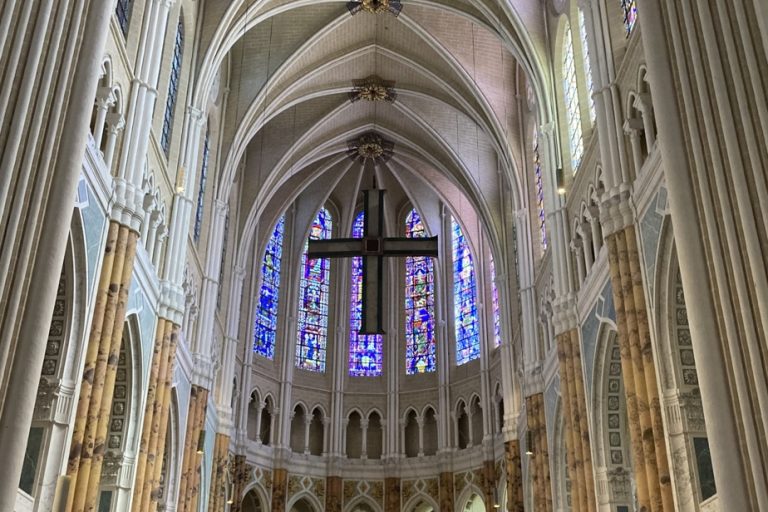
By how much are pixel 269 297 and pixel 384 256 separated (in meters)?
9.58

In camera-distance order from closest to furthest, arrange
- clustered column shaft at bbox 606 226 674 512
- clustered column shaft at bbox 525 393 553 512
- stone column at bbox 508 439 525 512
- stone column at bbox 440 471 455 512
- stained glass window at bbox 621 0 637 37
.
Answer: clustered column shaft at bbox 606 226 674 512
stained glass window at bbox 621 0 637 37
clustered column shaft at bbox 525 393 553 512
stone column at bbox 508 439 525 512
stone column at bbox 440 471 455 512

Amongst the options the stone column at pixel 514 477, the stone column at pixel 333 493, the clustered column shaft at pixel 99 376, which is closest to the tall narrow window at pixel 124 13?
the clustered column shaft at pixel 99 376

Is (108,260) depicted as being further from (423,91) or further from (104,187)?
(423,91)

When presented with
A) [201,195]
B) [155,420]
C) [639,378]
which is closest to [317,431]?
[201,195]

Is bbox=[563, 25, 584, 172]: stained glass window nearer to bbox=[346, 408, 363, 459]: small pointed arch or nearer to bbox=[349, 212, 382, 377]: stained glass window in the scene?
bbox=[349, 212, 382, 377]: stained glass window

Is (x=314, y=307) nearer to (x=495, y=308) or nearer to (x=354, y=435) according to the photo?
(x=354, y=435)

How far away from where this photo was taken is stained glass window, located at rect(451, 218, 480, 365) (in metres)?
32.5

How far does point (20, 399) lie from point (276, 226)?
25.6 metres

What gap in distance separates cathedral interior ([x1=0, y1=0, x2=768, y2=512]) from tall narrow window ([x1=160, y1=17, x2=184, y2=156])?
9 centimetres

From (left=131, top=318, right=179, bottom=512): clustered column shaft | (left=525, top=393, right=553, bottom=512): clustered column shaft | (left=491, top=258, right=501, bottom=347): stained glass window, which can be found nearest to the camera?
(left=131, top=318, right=179, bottom=512): clustered column shaft

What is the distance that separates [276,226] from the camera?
34.1 meters

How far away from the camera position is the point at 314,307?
3444cm

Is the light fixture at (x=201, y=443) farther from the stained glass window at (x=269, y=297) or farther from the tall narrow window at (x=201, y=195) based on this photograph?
the stained glass window at (x=269, y=297)

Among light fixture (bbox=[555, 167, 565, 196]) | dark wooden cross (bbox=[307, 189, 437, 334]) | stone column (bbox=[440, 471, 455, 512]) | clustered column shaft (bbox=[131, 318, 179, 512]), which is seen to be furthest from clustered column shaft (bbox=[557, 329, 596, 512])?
stone column (bbox=[440, 471, 455, 512])
